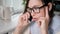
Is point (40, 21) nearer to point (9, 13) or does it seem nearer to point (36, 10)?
point (36, 10)

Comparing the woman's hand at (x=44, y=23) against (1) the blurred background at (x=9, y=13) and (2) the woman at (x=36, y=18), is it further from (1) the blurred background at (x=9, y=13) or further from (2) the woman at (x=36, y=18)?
(1) the blurred background at (x=9, y=13)

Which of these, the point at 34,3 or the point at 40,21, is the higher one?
the point at 34,3

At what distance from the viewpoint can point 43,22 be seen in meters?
0.88

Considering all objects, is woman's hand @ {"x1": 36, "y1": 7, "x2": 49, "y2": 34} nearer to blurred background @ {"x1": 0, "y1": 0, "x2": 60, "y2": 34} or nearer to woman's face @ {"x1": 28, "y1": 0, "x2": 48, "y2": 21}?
woman's face @ {"x1": 28, "y1": 0, "x2": 48, "y2": 21}

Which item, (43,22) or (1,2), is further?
(1,2)

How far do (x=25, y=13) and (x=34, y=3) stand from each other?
0.10 metres

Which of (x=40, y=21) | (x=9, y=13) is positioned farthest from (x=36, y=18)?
(x=9, y=13)

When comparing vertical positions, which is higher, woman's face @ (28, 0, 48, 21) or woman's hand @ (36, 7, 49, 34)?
woman's face @ (28, 0, 48, 21)

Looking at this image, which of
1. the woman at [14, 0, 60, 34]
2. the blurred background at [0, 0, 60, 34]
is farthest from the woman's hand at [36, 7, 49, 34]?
the blurred background at [0, 0, 60, 34]

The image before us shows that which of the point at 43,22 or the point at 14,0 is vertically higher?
the point at 14,0

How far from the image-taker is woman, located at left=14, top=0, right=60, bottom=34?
879 millimetres

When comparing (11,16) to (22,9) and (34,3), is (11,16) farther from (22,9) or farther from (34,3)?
(34,3)

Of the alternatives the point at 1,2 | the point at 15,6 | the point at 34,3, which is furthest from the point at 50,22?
the point at 1,2

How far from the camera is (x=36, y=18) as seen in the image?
911 mm
